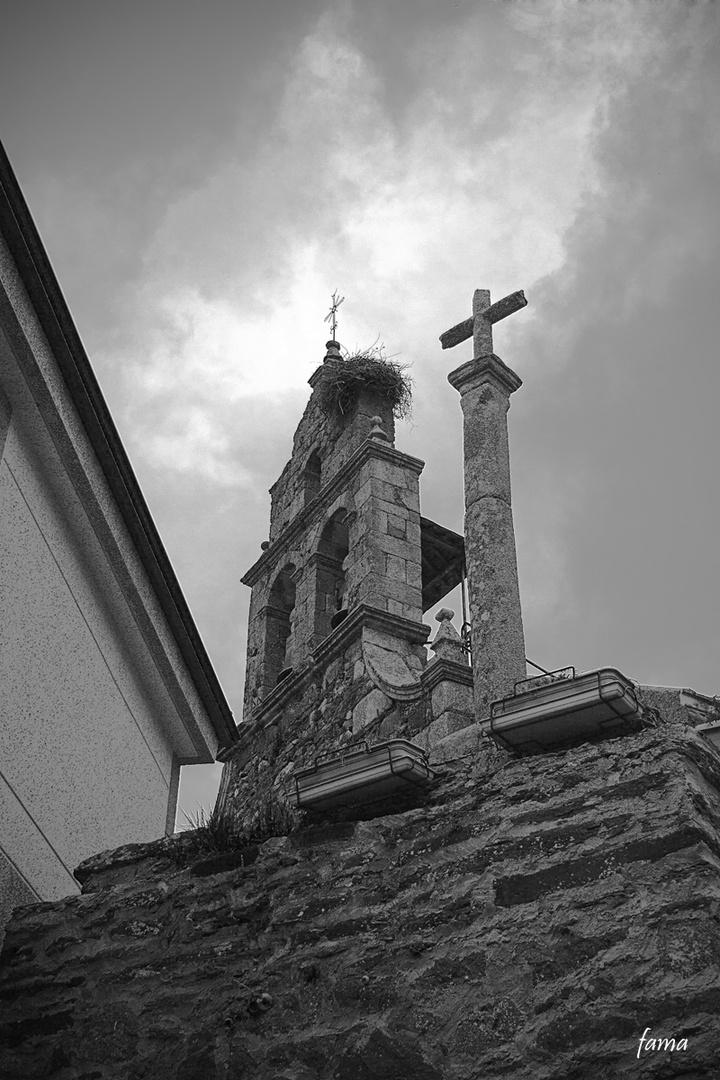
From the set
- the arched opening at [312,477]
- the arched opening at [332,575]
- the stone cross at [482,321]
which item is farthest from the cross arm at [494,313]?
the arched opening at [312,477]

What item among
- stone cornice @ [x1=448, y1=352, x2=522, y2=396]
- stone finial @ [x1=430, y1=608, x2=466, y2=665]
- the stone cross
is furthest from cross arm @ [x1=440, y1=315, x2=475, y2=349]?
stone finial @ [x1=430, y1=608, x2=466, y2=665]

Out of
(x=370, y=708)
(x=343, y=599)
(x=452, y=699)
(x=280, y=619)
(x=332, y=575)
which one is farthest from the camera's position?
(x=280, y=619)

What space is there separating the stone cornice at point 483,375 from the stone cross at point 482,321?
105 mm

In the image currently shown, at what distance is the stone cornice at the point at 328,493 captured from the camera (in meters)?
10.4

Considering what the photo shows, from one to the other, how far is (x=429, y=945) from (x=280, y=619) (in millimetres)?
7481

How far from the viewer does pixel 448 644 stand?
8.34 meters

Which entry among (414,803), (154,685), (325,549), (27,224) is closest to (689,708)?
(414,803)

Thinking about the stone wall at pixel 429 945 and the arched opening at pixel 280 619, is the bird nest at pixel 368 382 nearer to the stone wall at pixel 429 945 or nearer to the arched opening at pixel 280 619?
the arched opening at pixel 280 619

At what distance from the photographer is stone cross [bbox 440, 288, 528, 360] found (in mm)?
7730

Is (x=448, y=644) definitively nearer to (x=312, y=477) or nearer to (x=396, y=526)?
(x=396, y=526)

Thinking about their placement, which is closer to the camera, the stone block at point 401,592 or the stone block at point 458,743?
the stone block at point 458,743

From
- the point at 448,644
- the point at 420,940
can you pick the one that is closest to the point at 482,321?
the point at 448,644

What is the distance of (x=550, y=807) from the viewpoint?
3.80 metres

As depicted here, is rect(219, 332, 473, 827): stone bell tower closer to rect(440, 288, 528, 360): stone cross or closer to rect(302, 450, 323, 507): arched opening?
rect(302, 450, 323, 507): arched opening
